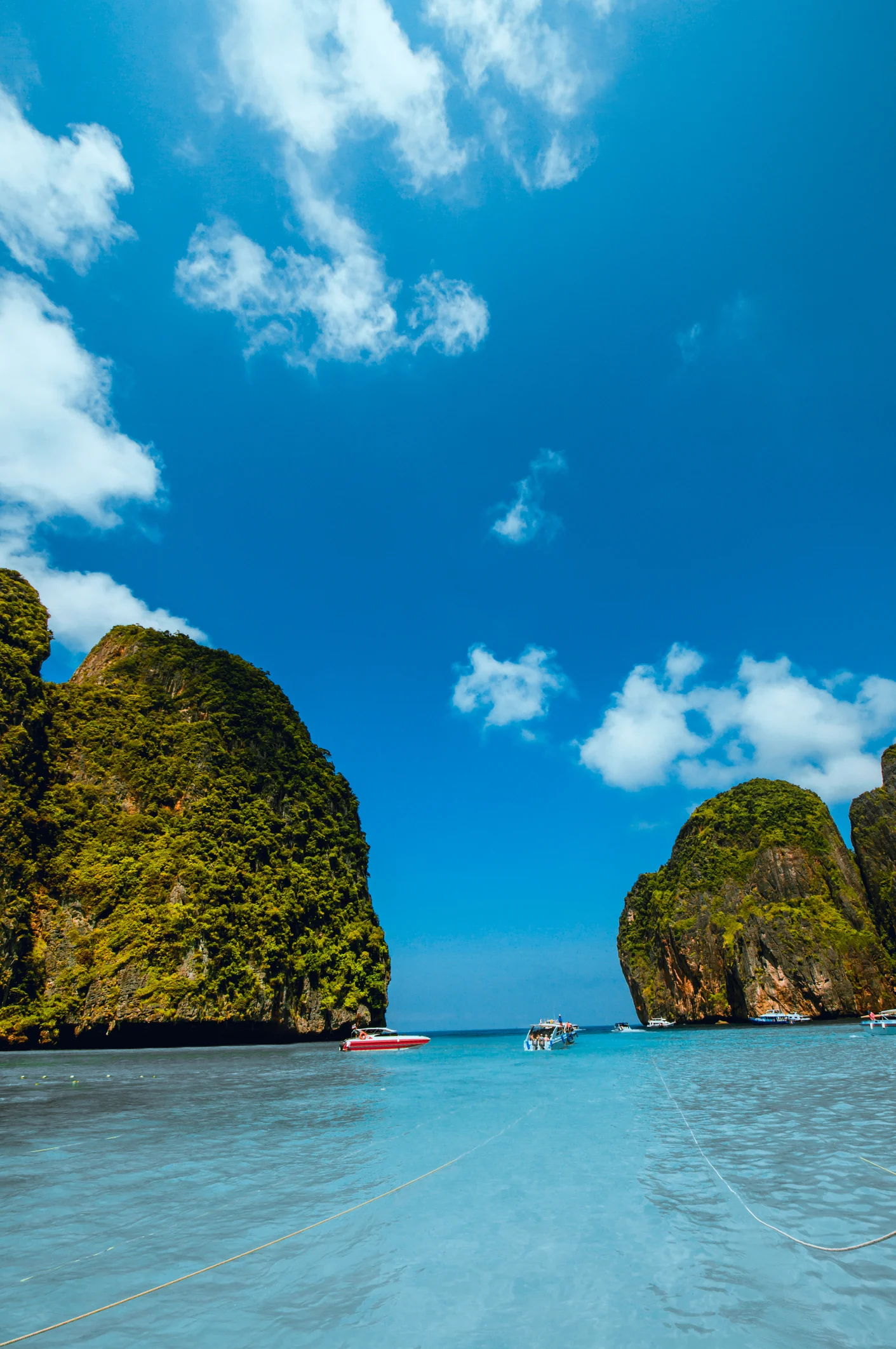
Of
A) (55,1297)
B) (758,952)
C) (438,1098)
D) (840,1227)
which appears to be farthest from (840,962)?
(55,1297)

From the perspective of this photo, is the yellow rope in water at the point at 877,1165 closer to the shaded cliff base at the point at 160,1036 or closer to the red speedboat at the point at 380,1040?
the red speedboat at the point at 380,1040

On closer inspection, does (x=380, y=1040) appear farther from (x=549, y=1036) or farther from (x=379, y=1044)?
(x=549, y=1036)

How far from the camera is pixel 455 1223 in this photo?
897 cm

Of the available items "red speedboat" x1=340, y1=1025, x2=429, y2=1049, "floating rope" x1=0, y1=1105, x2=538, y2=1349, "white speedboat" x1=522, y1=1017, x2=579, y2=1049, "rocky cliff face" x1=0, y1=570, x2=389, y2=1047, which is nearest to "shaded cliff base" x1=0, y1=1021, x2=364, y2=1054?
"rocky cliff face" x1=0, y1=570, x2=389, y2=1047

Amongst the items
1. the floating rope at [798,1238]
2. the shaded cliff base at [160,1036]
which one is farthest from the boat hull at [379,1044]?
the floating rope at [798,1238]

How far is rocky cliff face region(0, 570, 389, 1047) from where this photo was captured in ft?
162

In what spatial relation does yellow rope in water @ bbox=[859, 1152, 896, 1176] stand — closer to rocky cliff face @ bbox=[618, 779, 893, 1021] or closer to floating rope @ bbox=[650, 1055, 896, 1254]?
floating rope @ bbox=[650, 1055, 896, 1254]

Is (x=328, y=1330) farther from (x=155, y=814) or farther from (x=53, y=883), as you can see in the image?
(x=155, y=814)

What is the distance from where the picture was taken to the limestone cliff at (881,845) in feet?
310

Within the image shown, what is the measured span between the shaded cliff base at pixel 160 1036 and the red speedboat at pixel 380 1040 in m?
6.89

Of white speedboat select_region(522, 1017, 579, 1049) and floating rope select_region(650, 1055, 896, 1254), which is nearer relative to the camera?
floating rope select_region(650, 1055, 896, 1254)

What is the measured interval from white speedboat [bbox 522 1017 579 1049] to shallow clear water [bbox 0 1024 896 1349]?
40563 millimetres

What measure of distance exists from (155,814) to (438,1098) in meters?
45.8

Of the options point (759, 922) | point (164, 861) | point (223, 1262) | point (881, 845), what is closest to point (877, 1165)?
point (223, 1262)
